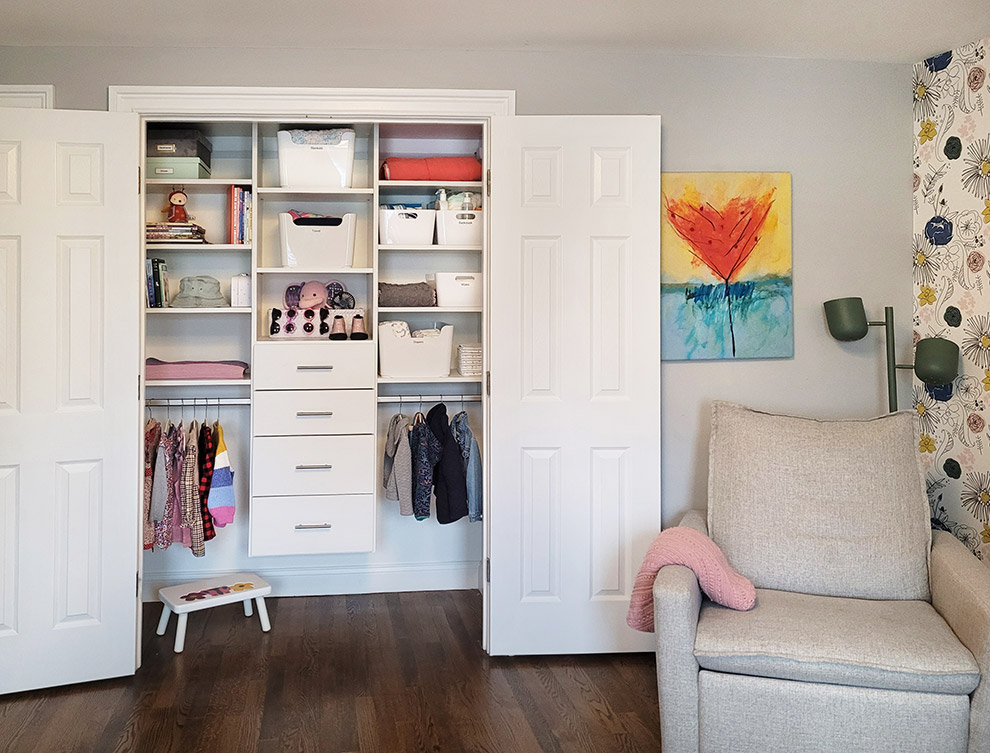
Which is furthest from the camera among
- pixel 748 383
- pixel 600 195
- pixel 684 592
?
pixel 748 383

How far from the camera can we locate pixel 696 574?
2.65m

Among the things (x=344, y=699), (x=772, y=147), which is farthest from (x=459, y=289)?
A: (x=344, y=699)

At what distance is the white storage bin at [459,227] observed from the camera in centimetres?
398

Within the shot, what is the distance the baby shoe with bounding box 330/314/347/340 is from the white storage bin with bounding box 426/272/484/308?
44cm

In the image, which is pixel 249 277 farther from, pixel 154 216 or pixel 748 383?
pixel 748 383

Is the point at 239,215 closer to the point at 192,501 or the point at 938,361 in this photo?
the point at 192,501

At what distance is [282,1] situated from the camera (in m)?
2.98

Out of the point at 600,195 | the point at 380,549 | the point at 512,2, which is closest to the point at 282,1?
the point at 512,2

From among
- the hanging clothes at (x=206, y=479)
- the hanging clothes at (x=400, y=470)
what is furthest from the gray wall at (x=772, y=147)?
the hanging clothes at (x=206, y=479)

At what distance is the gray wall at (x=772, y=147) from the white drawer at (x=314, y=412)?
50.0 inches

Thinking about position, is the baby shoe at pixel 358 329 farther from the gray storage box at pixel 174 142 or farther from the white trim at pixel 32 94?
the white trim at pixel 32 94

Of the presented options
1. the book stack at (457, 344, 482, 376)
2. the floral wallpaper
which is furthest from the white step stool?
the floral wallpaper

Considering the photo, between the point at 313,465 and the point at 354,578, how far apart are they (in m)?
0.79

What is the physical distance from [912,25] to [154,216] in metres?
3.27
